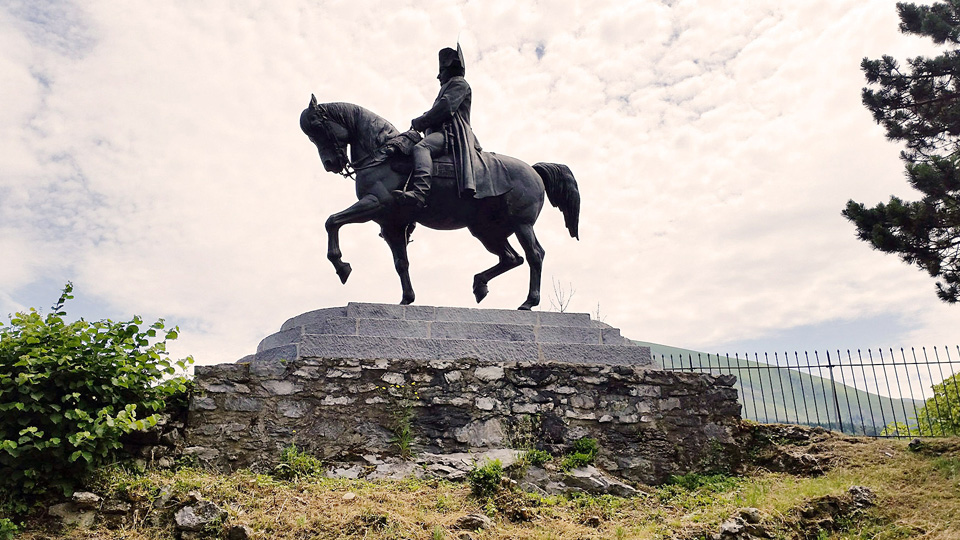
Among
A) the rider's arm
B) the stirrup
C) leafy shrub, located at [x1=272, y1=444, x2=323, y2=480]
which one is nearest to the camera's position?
leafy shrub, located at [x1=272, y1=444, x2=323, y2=480]

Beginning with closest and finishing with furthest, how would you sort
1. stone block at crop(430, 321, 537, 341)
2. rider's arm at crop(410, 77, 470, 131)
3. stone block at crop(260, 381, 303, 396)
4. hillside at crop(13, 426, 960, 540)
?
hillside at crop(13, 426, 960, 540)
stone block at crop(260, 381, 303, 396)
stone block at crop(430, 321, 537, 341)
rider's arm at crop(410, 77, 470, 131)

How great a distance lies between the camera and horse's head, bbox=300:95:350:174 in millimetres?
8234

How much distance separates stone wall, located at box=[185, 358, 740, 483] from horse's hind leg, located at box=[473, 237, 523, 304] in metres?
1.74

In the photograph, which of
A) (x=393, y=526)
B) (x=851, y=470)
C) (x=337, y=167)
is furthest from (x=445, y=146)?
(x=851, y=470)

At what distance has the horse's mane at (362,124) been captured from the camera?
27.1ft

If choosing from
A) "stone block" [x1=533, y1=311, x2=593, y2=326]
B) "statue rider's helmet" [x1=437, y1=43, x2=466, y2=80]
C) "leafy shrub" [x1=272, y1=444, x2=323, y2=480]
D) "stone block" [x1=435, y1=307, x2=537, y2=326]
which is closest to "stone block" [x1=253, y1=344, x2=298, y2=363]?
"leafy shrub" [x1=272, y1=444, x2=323, y2=480]

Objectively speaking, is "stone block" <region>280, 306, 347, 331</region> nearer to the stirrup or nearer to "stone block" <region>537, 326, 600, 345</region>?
the stirrup

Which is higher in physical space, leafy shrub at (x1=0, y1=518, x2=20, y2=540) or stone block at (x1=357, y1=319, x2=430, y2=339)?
stone block at (x1=357, y1=319, x2=430, y2=339)

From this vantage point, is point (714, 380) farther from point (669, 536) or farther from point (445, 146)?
point (445, 146)

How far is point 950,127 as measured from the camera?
8.77m

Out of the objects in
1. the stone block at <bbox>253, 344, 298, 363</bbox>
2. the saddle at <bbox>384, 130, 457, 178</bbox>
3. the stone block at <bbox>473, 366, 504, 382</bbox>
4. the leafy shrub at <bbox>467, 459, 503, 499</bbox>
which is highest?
the saddle at <bbox>384, 130, 457, 178</bbox>

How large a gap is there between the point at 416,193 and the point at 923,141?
6628 mm

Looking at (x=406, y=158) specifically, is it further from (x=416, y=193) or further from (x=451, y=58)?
(x=451, y=58)

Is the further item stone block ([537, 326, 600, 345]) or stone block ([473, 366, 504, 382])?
stone block ([537, 326, 600, 345])
